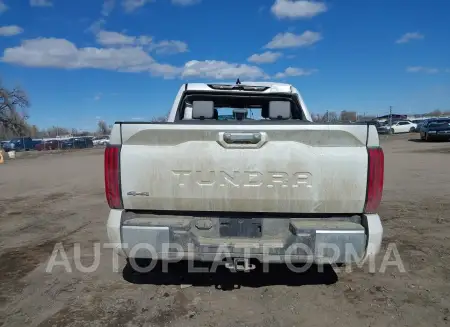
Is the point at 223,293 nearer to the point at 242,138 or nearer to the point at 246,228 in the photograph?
the point at 246,228

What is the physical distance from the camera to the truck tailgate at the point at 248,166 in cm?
300

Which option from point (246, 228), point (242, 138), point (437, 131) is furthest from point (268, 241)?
point (437, 131)

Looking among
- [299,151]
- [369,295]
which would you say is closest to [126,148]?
[299,151]

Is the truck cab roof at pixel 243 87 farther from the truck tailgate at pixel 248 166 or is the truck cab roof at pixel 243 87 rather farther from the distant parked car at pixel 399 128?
the distant parked car at pixel 399 128

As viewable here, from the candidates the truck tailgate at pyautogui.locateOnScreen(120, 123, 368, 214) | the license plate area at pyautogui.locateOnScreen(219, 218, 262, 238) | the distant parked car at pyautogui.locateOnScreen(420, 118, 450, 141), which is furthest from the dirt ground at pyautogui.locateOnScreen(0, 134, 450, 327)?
the distant parked car at pyautogui.locateOnScreen(420, 118, 450, 141)

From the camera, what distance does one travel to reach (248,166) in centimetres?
301

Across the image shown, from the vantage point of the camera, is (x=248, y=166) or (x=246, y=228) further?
(x=246, y=228)

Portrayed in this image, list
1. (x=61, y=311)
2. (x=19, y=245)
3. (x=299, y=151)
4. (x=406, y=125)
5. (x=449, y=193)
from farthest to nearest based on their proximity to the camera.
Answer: (x=406, y=125)
(x=449, y=193)
(x=19, y=245)
(x=61, y=311)
(x=299, y=151)

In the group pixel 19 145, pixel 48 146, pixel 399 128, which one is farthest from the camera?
pixel 48 146

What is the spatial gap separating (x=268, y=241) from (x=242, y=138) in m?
0.91

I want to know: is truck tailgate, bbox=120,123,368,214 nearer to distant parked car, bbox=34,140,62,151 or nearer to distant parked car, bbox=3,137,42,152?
distant parked car, bbox=3,137,42,152

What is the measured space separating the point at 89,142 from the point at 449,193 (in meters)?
55.4

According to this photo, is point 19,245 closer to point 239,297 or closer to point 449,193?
point 239,297

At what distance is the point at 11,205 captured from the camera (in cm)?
862
